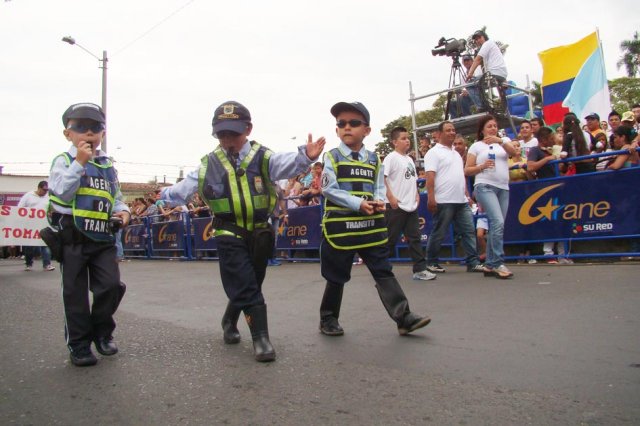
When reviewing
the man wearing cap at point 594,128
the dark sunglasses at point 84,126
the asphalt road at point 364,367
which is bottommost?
the asphalt road at point 364,367

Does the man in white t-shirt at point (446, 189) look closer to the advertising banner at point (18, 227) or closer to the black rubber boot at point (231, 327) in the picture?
the black rubber boot at point (231, 327)

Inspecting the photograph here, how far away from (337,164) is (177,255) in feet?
38.6

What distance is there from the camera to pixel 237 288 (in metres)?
3.67

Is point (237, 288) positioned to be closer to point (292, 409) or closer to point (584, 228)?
point (292, 409)

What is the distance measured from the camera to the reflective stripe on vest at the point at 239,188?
144 inches

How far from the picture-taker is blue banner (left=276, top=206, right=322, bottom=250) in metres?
10.8

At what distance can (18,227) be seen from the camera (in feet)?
39.9

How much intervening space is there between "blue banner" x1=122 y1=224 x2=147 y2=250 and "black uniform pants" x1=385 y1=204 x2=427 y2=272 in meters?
11.3

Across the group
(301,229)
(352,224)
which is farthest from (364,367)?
(301,229)

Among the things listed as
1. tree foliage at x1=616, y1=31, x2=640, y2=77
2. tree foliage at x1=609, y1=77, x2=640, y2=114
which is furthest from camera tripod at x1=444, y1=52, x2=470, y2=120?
tree foliage at x1=616, y1=31, x2=640, y2=77

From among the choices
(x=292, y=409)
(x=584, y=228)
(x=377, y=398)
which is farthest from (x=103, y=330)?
(x=584, y=228)

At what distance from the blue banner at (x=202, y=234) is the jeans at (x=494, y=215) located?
26.8ft

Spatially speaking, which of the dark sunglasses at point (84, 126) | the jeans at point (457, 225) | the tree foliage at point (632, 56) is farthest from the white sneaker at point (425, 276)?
the tree foliage at point (632, 56)

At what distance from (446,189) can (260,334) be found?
4.10 meters
